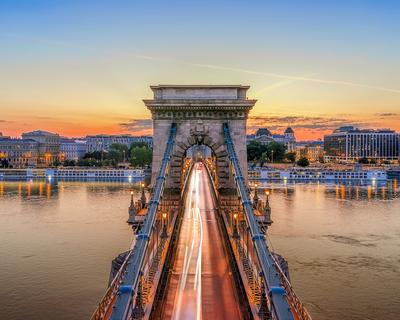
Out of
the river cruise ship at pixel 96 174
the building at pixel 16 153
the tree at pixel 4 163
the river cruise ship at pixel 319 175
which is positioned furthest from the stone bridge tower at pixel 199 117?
the building at pixel 16 153

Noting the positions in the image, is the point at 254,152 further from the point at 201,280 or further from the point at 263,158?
the point at 201,280

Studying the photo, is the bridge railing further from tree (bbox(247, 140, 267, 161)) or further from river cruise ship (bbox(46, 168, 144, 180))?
tree (bbox(247, 140, 267, 161))

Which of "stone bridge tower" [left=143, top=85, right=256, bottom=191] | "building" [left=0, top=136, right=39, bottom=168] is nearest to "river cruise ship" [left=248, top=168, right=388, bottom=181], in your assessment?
"stone bridge tower" [left=143, top=85, right=256, bottom=191]

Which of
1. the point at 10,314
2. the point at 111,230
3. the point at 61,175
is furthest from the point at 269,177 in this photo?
the point at 10,314

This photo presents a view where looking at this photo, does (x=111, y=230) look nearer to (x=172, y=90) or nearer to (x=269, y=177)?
(x=172, y=90)

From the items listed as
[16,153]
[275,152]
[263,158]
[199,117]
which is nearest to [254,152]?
[263,158]

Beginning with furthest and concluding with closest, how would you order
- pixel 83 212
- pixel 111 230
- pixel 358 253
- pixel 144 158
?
1. pixel 144 158
2. pixel 83 212
3. pixel 111 230
4. pixel 358 253

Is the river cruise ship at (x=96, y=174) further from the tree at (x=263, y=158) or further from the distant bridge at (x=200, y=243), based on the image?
the distant bridge at (x=200, y=243)
